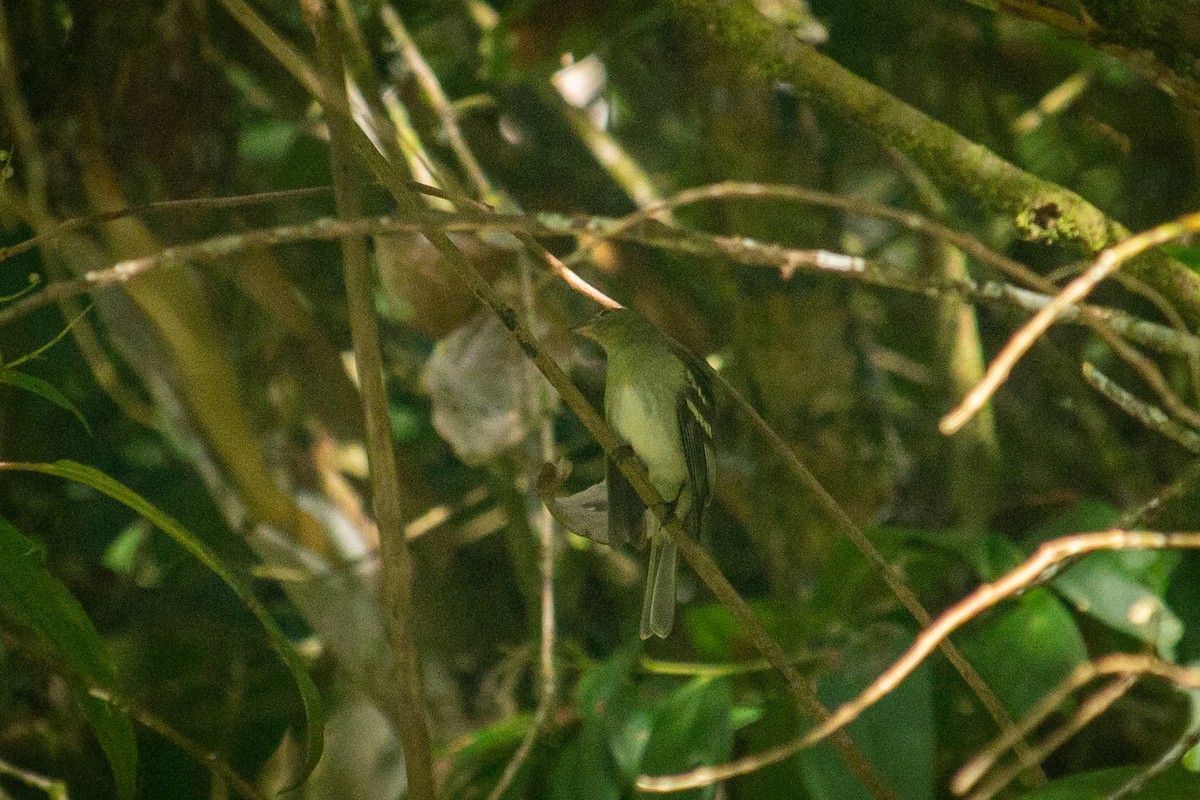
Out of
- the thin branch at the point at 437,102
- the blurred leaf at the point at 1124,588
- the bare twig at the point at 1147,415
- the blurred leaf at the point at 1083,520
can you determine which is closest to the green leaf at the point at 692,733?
the blurred leaf at the point at 1124,588

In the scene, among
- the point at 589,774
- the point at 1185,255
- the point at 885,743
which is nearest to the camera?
the point at 1185,255

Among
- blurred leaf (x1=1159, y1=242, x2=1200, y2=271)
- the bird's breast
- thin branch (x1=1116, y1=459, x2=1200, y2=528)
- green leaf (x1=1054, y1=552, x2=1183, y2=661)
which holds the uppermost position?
blurred leaf (x1=1159, y1=242, x2=1200, y2=271)

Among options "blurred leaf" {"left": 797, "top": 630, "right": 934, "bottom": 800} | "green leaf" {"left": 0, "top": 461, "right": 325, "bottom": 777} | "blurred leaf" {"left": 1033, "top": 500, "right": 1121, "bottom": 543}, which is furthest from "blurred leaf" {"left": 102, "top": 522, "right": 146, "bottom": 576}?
"blurred leaf" {"left": 1033, "top": 500, "right": 1121, "bottom": 543}

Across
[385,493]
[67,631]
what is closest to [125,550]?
[67,631]

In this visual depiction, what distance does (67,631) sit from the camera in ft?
6.38

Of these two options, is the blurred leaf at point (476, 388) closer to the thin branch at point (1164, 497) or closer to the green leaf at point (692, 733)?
the green leaf at point (692, 733)

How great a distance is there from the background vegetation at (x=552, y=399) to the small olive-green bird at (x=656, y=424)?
11cm

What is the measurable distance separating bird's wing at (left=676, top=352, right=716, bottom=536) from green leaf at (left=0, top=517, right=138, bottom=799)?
4.94 ft

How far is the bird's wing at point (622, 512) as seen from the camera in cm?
279

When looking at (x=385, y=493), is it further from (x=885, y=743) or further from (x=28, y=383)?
(x=885, y=743)

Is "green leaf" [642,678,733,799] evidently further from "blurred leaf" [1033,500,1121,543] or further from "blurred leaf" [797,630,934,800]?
"blurred leaf" [1033,500,1121,543]

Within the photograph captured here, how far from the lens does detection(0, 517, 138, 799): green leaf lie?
6.21ft

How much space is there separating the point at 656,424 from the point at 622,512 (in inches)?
15.9

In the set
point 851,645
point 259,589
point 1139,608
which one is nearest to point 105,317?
point 259,589
